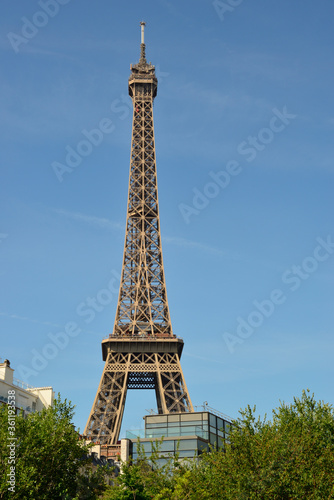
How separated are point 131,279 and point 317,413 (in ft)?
184

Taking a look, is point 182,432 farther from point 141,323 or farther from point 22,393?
point 141,323

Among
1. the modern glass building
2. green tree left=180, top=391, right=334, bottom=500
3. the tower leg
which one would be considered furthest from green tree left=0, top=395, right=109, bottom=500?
the tower leg

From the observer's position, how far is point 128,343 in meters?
97.2

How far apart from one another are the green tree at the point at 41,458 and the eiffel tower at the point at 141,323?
145ft

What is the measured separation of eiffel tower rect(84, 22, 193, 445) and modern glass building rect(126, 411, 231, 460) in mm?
27508

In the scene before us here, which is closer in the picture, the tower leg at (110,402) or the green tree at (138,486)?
the green tree at (138,486)

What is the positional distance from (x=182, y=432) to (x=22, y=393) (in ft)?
51.1

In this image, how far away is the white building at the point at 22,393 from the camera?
2355 inches

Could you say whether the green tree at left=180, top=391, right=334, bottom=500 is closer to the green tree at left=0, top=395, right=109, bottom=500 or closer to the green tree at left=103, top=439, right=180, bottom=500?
the green tree at left=103, top=439, right=180, bottom=500

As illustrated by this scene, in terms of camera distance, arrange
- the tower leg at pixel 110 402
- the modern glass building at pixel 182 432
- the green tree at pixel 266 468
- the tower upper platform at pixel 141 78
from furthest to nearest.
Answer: the tower upper platform at pixel 141 78 → the tower leg at pixel 110 402 → the modern glass building at pixel 182 432 → the green tree at pixel 266 468

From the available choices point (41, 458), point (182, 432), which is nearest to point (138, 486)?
point (41, 458)

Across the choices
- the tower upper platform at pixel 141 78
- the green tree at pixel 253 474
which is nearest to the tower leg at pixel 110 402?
the green tree at pixel 253 474

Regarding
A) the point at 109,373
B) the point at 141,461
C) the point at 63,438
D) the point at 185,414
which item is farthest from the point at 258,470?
the point at 109,373

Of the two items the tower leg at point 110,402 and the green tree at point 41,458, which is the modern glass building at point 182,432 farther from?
the tower leg at point 110,402
